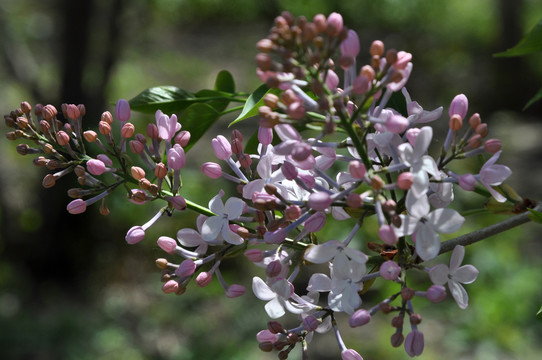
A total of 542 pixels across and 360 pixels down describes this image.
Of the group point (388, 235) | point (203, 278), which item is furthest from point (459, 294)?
point (203, 278)

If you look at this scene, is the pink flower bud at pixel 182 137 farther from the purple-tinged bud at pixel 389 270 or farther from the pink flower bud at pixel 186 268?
the purple-tinged bud at pixel 389 270

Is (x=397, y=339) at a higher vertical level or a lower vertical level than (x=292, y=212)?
lower

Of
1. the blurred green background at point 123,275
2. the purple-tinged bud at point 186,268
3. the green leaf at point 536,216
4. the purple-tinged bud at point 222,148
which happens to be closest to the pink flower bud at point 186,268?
the purple-tinged bud at point 186,268

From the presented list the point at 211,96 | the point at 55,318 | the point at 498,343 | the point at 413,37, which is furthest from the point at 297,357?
the point at 413,37

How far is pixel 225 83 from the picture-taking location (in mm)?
829

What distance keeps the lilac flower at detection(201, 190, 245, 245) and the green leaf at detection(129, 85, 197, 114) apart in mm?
248

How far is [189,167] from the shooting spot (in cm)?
503

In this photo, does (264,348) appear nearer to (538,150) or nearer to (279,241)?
(279,241)

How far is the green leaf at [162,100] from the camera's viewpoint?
2.43 ft

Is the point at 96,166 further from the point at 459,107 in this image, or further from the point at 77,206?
the point at 459,107

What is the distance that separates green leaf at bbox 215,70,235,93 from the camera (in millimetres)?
824

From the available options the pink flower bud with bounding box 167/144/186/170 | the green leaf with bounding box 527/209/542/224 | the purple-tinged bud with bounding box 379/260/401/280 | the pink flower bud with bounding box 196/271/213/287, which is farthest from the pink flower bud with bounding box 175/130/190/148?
the green leaf with bounding box 527/209/542/224

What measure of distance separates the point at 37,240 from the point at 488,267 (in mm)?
2928

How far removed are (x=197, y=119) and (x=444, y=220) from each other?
0.33 meters
